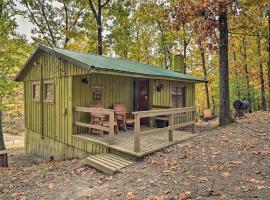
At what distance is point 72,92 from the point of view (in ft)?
30.0

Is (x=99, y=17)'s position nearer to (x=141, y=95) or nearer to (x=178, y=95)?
(x=178, y=95)

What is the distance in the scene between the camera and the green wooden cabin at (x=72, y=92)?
905 centimetres

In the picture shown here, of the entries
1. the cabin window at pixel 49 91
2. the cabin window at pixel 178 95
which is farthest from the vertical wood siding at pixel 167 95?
the cabin window at pixel 49 91

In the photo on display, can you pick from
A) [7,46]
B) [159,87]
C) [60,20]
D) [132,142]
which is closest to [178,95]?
[159,87]

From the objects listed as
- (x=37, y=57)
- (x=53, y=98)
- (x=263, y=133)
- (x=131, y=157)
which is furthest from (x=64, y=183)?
(x=37, y=57)

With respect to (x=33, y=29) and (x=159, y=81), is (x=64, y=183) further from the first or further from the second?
(x=33, y=29)

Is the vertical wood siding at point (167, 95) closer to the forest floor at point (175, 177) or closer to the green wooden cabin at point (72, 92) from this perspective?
the green wooden cabin at point (72, 92)

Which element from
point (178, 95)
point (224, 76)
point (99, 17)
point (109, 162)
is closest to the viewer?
point (109, 162)

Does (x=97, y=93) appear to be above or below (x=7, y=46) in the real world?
below

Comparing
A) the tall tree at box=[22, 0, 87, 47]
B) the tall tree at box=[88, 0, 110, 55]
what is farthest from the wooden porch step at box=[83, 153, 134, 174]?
the tall tree at box=[22, 0, 87, 47]

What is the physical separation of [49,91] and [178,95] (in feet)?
23.1

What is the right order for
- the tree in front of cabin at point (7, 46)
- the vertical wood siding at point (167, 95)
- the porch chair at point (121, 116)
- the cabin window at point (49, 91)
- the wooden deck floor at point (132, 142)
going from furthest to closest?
the tree in front of cabin at point (7, 46) < the vertical wood siding at point (167, 95) < the cabin window at point (49, 91) < the porch chair at point (121, 116) < the wooden deck floor at point (132, 142)

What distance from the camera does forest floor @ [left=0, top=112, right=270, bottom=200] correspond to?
184 inches

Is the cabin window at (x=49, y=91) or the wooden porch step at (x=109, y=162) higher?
the cabin window at (x=49, y=91)
